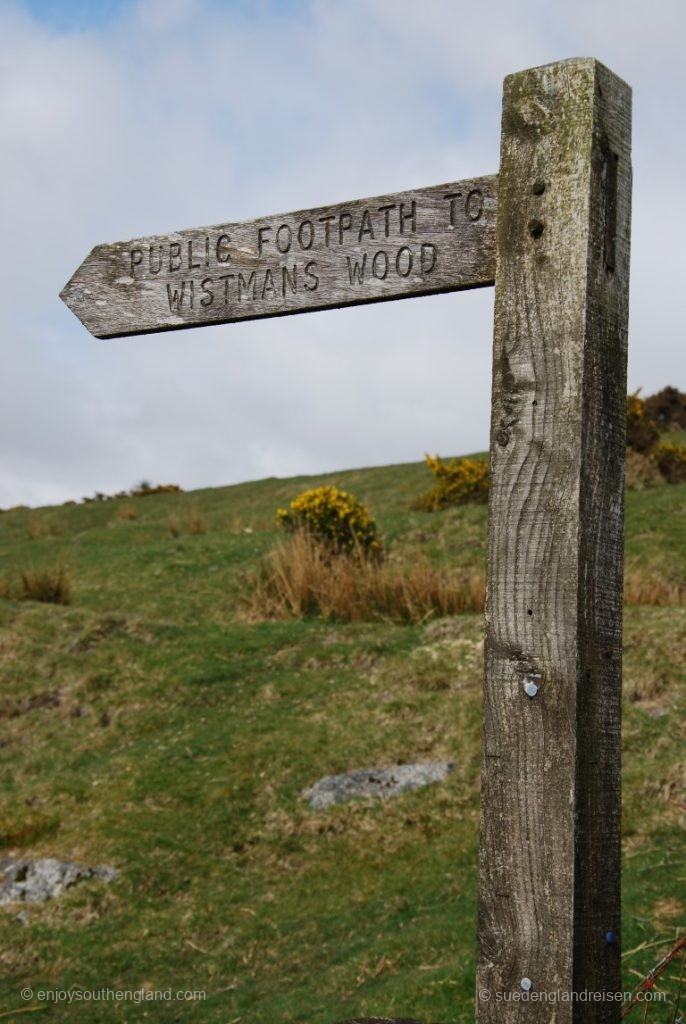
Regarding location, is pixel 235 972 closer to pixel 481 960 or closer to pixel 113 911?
pixel 113 911

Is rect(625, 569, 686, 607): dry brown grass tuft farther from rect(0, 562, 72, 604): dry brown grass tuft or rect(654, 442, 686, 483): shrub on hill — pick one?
rect(654, 442, 686, 483): shrub on hill

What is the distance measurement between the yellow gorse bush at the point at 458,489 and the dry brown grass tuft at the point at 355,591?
595 cm

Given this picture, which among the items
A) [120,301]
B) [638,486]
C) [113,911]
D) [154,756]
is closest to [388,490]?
[638,486]

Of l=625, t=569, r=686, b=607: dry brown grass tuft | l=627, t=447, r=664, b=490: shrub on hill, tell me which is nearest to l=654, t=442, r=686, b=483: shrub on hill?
l=627, t=447, r=664, b=490: shrub on hill

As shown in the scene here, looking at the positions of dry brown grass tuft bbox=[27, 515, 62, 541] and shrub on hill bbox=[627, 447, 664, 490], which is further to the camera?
dry brown grass tuft bbox=[27, 515, 62, 541]

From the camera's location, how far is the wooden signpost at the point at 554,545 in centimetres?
306

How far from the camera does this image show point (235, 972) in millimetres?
6816

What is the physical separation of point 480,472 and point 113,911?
1444cm

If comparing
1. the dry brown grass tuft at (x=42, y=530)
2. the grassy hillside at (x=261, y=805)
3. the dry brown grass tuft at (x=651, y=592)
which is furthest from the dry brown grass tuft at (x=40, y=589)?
the dry brown grass tuft at (x=42, y=530)

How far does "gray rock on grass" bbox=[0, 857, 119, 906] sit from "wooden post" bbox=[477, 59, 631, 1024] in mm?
5571

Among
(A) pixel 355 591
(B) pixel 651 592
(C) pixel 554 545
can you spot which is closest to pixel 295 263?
(C) pixel 554 545

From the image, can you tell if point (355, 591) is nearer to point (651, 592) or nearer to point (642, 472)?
point (651, 592)

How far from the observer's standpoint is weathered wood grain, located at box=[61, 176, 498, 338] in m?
3.46

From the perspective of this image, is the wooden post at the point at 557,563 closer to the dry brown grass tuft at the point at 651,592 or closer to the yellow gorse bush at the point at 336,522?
the dry brown grass tuft at the point at 651,592
